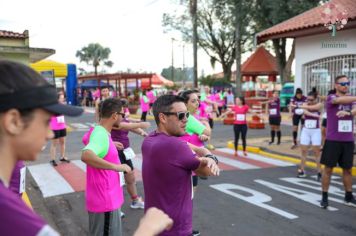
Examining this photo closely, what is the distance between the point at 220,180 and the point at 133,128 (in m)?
3.01

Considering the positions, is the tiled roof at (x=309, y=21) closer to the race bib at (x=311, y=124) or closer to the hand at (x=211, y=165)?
the race bib at (x=311, y=124)

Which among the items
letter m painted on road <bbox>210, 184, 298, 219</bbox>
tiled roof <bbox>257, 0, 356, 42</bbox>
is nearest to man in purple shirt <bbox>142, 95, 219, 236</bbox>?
letter m painted on road <bbox>210, 184, 298, 219</bbox>

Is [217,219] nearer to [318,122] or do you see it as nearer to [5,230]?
[318,122]

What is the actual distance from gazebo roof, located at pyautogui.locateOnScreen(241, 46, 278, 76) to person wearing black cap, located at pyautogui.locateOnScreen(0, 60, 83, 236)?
89.9 feet

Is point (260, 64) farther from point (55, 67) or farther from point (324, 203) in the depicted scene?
point (324, 203)

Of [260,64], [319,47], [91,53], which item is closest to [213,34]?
[260,64]

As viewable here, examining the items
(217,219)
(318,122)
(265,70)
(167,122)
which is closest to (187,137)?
(217,219)

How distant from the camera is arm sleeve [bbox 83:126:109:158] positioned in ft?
11.3

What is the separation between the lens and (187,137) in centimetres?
579

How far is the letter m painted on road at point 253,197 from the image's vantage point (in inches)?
235

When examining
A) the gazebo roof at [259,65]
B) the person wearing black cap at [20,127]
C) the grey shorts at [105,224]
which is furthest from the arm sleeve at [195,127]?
the gazebo roof at [259,65]

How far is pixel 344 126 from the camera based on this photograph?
6133 millimetres

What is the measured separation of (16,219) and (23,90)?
1.27 feet

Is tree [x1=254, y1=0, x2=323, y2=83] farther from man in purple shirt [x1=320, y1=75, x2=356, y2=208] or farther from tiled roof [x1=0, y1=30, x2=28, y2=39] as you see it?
man in purple shirt [x1=320, y1=75, x2=356, y2=208]
